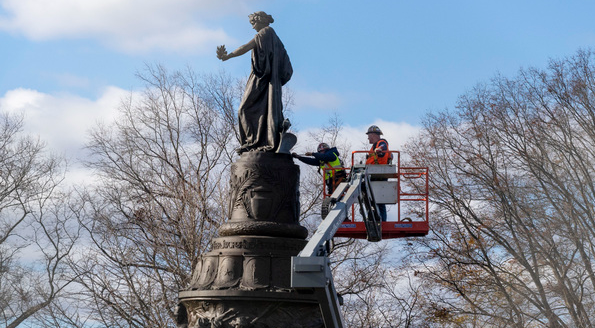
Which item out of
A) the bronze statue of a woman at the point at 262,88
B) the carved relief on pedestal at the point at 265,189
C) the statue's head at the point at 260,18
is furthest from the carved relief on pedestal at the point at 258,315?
the statue's head at the point at 260,18

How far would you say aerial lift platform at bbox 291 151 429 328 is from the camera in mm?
7375

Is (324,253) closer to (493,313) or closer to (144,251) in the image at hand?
(144,251)

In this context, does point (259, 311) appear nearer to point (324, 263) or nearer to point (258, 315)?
point (258, 315)

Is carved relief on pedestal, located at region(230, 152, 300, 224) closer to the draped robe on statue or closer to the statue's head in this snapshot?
the draped robe on statue

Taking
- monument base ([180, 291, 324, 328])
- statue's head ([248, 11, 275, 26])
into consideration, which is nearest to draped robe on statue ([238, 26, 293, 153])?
statue's head ([248, 11, 275, 26])

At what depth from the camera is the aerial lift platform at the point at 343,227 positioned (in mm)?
7375

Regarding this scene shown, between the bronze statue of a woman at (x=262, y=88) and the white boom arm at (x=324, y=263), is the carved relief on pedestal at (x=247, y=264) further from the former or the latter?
the bronze statue of a woman at (x=262, y=88)

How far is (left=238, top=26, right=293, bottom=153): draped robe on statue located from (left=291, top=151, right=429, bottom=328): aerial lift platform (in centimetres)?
159

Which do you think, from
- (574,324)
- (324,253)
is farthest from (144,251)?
(324,253)

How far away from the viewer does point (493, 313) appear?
21.9m

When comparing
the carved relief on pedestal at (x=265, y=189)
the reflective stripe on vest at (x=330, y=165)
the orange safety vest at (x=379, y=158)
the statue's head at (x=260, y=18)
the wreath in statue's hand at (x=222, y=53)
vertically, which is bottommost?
the carved relief on pedestal at (x=265, y=189)

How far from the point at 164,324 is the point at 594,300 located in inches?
430

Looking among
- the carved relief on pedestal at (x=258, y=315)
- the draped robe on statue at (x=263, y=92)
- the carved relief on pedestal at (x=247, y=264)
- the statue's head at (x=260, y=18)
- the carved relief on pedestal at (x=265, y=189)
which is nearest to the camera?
the carved relief on pedestal at (x=258, y=315)

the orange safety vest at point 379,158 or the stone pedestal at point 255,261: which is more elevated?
the orange safety vest at point 379,158
